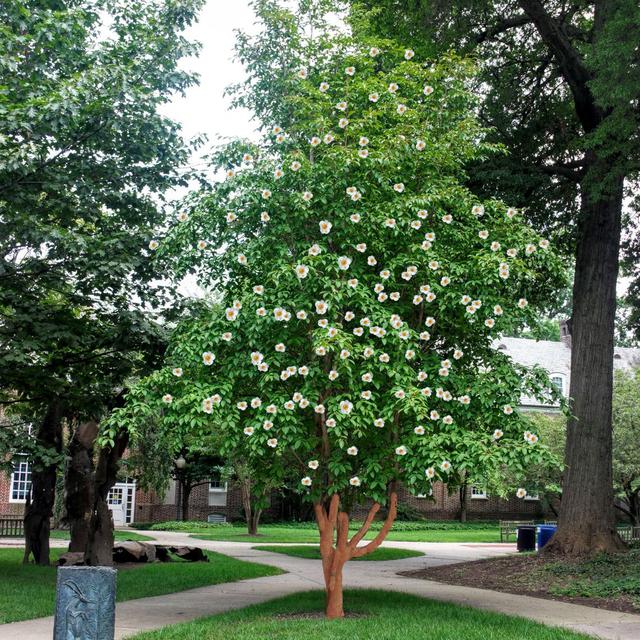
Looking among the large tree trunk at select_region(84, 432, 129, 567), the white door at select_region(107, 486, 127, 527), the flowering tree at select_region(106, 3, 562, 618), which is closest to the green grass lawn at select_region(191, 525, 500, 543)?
the white door at select_region(107, 486, 127, 527)

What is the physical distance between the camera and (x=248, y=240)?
421 inches

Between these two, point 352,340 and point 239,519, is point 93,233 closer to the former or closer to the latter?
point 352,340

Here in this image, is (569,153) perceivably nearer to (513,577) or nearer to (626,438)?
(513,577)

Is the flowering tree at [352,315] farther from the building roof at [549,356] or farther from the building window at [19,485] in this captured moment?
the building roof at [549,356]

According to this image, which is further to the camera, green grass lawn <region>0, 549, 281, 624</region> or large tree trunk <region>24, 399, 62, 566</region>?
large tree trunk <region>24, 399, 62, 566</region>

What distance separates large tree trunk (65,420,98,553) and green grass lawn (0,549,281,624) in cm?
107

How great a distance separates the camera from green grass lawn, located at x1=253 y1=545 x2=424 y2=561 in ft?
67.7

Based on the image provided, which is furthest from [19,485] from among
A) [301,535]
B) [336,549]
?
[336,549]

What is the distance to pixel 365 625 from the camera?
30.5 ft

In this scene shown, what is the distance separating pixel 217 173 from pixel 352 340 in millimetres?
5167

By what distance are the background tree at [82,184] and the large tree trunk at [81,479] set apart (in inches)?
51.3

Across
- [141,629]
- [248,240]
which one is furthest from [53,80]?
[141,629]

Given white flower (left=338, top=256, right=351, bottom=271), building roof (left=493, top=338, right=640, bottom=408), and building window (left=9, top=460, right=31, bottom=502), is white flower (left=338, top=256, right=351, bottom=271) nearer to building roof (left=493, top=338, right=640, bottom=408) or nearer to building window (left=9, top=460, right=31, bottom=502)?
building window (left=9, top=460, right=31, bottom=502)

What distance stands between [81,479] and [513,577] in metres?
8.10
